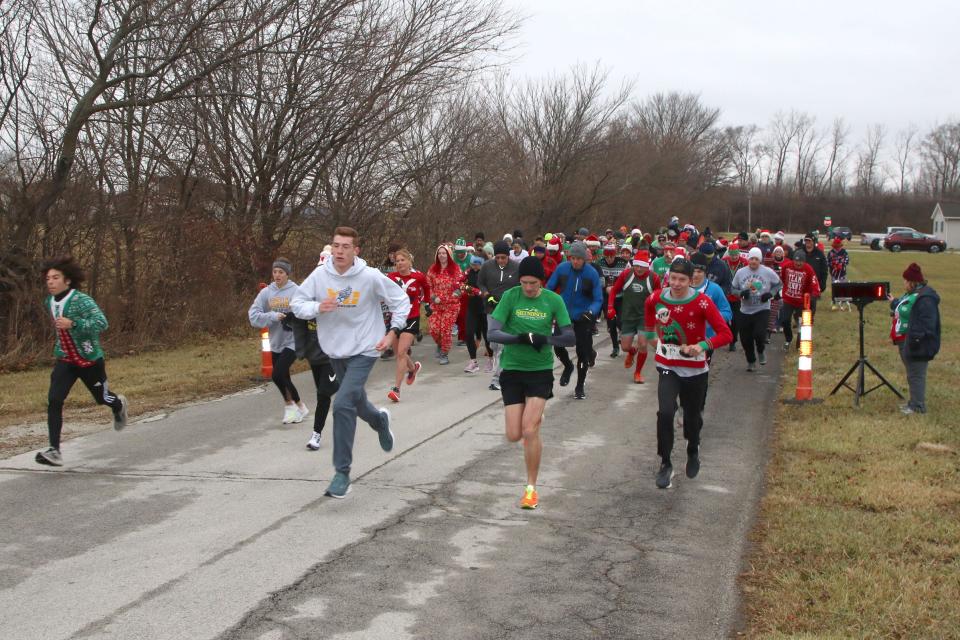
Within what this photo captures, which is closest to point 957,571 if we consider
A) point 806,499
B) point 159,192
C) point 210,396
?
point 806,499

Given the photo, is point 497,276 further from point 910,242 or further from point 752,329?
point 910,242

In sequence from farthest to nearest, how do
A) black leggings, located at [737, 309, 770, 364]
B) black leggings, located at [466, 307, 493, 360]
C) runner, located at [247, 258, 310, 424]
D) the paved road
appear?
black leggings, located at [737, 309, 770, 364] → black leggings, located at [466, 307, 493, 360] → runner, located at [247, 258, 310, 424] → the paved road

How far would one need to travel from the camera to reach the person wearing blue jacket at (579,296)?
12000 millimetres

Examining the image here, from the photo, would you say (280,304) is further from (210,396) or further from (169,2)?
(169,2)

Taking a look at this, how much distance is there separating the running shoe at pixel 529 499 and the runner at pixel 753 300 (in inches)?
345

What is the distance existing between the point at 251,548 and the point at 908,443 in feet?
20.6

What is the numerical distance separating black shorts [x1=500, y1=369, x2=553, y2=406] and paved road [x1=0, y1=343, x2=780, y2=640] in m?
0.77

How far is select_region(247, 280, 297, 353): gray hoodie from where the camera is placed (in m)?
9.86

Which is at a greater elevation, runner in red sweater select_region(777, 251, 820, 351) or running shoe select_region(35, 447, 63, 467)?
runner in red sweater select_region(777, 251, 820, 351)

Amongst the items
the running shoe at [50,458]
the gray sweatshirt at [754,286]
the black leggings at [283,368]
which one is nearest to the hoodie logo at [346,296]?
the black leggings at [283,368]

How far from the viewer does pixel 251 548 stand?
237 inches

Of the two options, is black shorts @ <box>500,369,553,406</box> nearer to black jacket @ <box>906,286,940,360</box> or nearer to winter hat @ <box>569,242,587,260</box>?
winter hat @ <box>569,242,587,260</box>

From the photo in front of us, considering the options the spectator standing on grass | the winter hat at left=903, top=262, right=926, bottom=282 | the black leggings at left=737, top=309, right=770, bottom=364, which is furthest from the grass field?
the black leggings at left=737, top=309, right=770, bottom=364

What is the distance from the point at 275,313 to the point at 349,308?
268 cm
